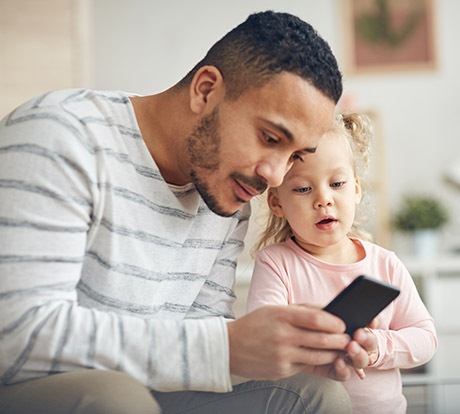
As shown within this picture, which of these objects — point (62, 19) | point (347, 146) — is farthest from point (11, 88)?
point (347, 146)

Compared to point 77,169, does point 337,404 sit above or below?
below

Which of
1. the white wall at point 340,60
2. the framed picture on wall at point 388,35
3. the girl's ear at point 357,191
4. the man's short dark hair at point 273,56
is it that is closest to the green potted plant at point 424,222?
the white wall at point 340,60

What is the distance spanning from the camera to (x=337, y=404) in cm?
119

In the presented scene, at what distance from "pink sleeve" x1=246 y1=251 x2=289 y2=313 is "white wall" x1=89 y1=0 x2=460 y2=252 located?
2830 millimetres

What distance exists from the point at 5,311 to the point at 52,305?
0.22 feet

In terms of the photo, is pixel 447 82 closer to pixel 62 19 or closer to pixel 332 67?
pixel 62 19

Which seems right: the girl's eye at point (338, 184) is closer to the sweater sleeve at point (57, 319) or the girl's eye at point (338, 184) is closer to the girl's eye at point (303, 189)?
the girl's eye at point (303, 189)

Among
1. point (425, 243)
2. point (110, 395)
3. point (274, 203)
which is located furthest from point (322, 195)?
point (425, 243)

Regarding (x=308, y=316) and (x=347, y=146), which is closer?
(x=308, y=316)

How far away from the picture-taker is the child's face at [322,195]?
1.27 m

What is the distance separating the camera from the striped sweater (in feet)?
2.90

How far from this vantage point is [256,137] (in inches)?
43.3

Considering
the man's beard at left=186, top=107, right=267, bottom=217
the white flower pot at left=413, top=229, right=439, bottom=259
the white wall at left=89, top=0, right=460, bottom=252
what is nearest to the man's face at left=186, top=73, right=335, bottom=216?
the man's beard at left=186, top=107, right=267, bottom=217

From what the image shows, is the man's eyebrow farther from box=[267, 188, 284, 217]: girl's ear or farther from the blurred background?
the blurred background
